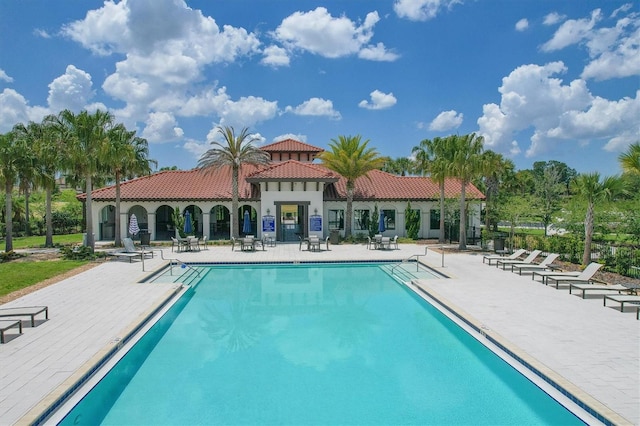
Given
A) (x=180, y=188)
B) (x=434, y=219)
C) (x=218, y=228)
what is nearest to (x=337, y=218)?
(x=434, y=219)

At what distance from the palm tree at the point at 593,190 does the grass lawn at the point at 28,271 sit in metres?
22.2

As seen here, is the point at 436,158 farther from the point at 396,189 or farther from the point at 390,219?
the point at 390,219

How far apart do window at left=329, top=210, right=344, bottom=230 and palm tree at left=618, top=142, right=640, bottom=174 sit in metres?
19.4

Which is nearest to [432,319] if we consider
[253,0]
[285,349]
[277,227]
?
[285,349]

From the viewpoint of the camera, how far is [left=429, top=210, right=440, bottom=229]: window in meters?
31.2

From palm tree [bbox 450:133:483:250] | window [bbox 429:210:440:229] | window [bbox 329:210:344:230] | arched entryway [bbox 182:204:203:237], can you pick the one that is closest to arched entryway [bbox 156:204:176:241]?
arched entryway [bbox 182:204:203:237]

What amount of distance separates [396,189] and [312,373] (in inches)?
990

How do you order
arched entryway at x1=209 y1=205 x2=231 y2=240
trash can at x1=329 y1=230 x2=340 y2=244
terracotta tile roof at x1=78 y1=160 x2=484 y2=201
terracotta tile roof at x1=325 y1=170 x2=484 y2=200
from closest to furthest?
trash can at x1=329 y1=230 x2=340 y2=244 < terracotta tile roof at x1=78 y1=160 x2=484 y2=201 < terracotta tile roof at x1=325 y1=170 x2=484 y2=200 < arched entryway at x1=209 y1=205 x2=231 y2=240

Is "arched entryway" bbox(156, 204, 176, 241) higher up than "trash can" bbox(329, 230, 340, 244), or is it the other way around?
"arched entryway" bbox(156, 204, 176, 241)

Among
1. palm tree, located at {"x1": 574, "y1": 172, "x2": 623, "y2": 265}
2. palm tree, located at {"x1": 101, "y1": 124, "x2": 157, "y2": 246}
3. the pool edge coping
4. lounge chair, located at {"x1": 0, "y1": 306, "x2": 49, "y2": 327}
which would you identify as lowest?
the pool edge coping

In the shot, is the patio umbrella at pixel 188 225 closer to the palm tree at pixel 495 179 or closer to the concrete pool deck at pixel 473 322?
the concrete pool deck at pixel 473 322

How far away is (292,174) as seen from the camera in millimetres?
27781

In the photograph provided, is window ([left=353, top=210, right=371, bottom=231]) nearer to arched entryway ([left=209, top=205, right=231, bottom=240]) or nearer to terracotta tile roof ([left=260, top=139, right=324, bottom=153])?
terracotta tile roof ([left=260, top=139, right=324, bottom=153])

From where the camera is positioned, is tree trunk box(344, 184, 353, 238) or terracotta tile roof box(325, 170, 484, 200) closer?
tree trunk box(344, 184, 353, 238)
